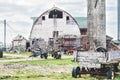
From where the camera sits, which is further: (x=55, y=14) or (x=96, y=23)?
(x=55, y=14)

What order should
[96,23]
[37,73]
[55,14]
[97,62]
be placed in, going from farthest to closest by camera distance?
1. [55,14]
2. [37,73]
3. [96,23]
4. [97,62]

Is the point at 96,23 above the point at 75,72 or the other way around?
above

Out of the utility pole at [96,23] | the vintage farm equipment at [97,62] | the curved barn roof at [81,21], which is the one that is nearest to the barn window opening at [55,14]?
the curved barn roof at [81,21]

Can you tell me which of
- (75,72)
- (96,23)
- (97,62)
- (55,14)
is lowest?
(75,72)

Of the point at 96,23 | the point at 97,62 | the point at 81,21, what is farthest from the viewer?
the point at 81,21

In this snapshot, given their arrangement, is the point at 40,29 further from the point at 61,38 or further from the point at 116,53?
the point at 116,53

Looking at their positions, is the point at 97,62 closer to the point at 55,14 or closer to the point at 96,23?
the point at 96,23

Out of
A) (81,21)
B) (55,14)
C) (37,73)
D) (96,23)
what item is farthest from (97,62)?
(81,21)

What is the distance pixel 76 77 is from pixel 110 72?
1703 mm

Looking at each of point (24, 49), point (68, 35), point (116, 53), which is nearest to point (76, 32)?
point (68, 35)

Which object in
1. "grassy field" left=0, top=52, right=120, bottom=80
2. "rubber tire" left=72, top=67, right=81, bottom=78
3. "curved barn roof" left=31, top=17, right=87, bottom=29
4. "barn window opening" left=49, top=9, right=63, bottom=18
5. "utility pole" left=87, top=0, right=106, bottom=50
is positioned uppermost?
"barn window opening" left=49, top=9, right=63, bottom=18

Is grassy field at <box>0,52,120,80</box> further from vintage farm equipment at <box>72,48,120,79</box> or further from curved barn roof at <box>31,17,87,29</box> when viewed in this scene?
curved barn roof at <box>31,17,87,29</box>

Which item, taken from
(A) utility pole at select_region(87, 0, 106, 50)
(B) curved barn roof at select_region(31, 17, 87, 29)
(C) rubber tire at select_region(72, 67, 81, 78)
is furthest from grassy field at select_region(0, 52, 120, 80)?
(B) curved barn roof at select_region(31, 17, 87, 29)

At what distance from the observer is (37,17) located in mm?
89062
